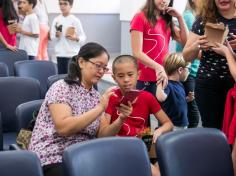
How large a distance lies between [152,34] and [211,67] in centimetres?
81

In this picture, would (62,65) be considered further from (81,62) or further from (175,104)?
(81,62)

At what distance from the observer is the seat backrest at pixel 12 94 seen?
3400 mm

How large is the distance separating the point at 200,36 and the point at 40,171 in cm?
114

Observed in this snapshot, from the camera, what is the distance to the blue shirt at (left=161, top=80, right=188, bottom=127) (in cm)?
345

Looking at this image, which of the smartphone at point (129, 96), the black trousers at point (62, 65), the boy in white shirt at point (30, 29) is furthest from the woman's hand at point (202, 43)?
the boy in white shirt at point (30, 29)

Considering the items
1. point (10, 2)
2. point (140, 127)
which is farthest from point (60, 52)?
point (140, 127)

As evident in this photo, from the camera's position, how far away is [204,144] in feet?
7.36

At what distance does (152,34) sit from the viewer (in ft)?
10.8

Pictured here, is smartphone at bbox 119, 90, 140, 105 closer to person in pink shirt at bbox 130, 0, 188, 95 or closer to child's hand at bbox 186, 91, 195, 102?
person in pink shirt at bbox 130, 0, 188, 95

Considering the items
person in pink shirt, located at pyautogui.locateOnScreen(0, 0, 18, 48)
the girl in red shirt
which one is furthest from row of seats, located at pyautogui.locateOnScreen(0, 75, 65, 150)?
person in pink shirt, located at pyautogui.locateOnScreen(0, 0, 18, 48)

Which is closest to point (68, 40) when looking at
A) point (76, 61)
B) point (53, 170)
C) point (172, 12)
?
point (172, 12)

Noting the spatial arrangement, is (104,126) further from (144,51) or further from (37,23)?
(37,23)

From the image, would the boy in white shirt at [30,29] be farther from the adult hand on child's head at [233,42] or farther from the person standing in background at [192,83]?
the adult hand on child's head at [233,42]

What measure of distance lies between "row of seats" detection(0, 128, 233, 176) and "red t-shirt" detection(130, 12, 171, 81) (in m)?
1.14
